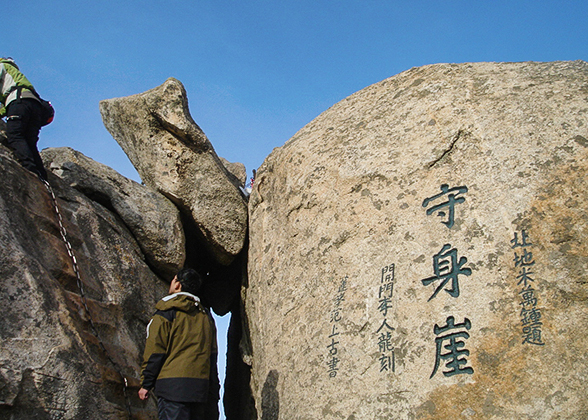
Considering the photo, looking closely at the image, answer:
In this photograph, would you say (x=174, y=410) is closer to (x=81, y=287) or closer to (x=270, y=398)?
(x=270, y=398)

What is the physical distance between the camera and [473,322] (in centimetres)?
503

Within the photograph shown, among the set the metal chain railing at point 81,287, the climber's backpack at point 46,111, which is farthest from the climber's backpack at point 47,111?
the metal chain railing at point 81,287

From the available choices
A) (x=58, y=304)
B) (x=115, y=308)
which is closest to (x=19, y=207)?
(x=58, y=304)

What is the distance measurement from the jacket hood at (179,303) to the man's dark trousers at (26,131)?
258cm

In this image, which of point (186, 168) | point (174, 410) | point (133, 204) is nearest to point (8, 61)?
point (133, 204)

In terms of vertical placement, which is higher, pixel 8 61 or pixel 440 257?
pixel 8 61

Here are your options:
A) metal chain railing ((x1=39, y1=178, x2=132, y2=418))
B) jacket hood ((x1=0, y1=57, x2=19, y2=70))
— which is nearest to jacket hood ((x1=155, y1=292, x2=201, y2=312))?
metal chain railing ((x1=39, y1=178, x2=132, y2=418))

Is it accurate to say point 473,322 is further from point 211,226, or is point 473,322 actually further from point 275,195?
point 211,226

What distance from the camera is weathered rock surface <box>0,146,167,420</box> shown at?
4.77 meters

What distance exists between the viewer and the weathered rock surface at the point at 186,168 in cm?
882

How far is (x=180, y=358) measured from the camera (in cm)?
512

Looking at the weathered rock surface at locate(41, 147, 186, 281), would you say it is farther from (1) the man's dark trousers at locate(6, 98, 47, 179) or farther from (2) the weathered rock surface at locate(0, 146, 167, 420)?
(1) the man's dark trousers at locate(6, 98, 47, 179)

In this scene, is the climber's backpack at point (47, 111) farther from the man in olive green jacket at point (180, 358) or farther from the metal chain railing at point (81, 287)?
the man in olive green jacket at point (180, 358)

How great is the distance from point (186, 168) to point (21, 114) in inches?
110
